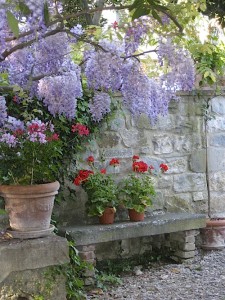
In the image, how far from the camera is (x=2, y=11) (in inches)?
92.3

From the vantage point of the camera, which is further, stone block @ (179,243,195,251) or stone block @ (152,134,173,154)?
stone block @ (152,134,173,154)

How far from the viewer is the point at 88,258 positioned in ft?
12.0

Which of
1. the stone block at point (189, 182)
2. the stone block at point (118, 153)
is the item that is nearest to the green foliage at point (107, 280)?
the stone block at point (118, 153)

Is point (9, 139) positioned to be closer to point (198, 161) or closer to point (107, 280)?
point (107, 280)

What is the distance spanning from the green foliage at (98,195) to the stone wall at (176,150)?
157 mm

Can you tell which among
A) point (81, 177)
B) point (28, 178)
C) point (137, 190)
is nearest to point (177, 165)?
point (137, 190)

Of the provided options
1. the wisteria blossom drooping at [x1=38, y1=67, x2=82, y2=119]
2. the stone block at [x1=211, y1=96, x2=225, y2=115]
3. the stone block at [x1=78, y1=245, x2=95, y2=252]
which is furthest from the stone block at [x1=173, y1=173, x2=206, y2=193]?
the wisteria blossom drooping at [x1=38, y1=67, x2=82, y2=119]

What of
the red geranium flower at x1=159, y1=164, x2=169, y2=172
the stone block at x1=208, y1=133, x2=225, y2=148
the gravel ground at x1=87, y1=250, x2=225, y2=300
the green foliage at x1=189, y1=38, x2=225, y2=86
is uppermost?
the green foliage at x1=189, y1=38, x2=225, y2=86

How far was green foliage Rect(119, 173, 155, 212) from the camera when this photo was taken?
3.93m

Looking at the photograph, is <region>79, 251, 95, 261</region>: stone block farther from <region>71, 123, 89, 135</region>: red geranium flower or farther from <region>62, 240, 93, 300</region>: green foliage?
<region>71, 123, 89, 135</region>: red geranium flower

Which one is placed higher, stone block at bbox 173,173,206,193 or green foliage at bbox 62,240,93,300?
stone block at bbox 173,173,206,193

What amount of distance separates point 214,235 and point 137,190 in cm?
90

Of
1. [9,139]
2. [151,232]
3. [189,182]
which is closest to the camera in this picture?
[9,139]

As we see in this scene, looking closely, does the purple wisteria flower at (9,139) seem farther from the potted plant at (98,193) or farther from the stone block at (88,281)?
the stone block at (88,281)
